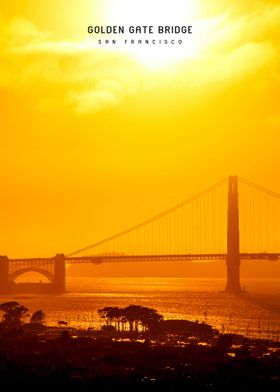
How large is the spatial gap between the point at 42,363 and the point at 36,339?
20.6 meters

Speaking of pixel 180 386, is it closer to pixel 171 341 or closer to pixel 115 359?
pixel 115 359

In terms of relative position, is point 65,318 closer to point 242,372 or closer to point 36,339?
point 36,339

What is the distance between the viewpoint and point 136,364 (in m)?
86.6

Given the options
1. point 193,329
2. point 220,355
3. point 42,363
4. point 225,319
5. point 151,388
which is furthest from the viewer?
point 225,319

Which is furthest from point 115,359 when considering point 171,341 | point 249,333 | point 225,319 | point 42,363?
point 225,319

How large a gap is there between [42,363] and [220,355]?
20830mm

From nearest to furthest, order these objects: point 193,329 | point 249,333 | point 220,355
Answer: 1. point 220,355
2. point 193,329
3. point 249,333

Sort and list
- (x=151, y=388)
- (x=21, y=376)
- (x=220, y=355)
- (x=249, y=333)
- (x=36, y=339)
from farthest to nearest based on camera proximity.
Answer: (x=249, y=333) → (x=36, y=339) → (x=220, y=355) → (x=21, y=376) → (x=151, y=388)

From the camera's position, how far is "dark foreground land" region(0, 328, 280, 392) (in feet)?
248

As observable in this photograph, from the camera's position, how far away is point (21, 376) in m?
78.8

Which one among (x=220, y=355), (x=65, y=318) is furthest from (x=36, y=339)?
(x=65, y=318)

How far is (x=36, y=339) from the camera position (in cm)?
10644

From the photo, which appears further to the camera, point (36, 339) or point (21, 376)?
point (36, 339)

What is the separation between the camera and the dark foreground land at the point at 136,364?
248 ft
